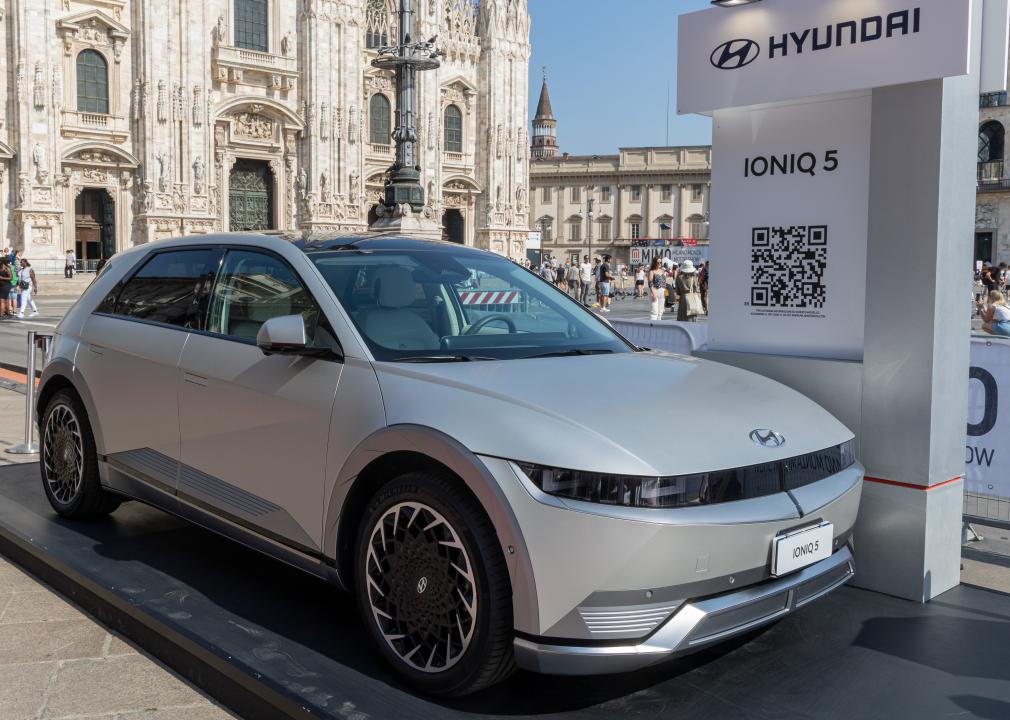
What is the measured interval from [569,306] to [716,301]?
1.08m

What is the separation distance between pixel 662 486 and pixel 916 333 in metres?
1.84

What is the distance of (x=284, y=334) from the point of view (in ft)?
10.9

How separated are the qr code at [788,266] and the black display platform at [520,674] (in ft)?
4.68

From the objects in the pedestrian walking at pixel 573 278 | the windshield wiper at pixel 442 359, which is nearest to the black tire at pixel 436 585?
the windshield wiper at pixel 442 359

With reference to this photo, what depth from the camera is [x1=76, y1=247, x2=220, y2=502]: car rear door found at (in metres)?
4.12

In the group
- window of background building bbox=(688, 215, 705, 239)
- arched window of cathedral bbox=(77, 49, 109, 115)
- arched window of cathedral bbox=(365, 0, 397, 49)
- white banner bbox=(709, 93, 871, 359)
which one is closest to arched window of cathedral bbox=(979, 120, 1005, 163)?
window of background building bbox=(688, 215, 705, 239)

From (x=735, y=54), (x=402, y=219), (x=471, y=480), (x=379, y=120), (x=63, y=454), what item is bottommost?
(x=63, y=454)

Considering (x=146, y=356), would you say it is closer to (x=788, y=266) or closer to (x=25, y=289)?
(x=788, y=266)

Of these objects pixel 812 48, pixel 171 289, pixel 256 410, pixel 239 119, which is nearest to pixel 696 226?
pixel 239 119

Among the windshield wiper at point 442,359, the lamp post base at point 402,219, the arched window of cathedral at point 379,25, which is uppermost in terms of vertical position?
the arched window of cathedral at point 379,25

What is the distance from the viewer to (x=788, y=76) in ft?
13.8

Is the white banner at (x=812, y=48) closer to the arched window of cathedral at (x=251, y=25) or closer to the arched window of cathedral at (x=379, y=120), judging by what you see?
the arched window of cathedral at (x=251, y=25)

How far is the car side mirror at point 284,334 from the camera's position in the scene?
331cm

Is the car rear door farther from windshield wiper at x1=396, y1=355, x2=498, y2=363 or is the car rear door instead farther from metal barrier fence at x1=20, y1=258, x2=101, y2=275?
metal barrier fence at x1=20, y1=258, x2=101, y2=275
